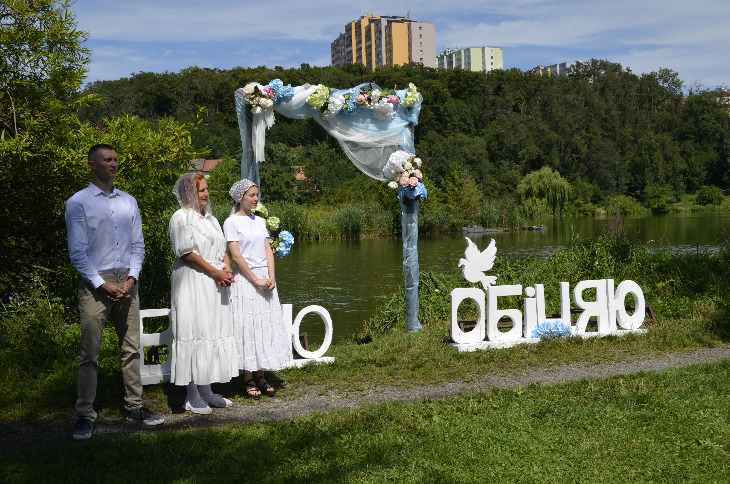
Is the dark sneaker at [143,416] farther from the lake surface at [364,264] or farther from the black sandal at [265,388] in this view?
the lake surface at [364,264]

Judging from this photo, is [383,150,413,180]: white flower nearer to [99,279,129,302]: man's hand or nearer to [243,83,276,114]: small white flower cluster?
[243,83,276,114]: small white flower cluster

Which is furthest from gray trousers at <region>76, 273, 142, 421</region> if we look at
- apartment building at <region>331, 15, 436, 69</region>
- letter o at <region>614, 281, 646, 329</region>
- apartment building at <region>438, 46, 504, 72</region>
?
apartment building at <region>438, 46, 504, 72</region>

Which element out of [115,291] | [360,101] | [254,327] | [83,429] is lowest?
[83,429]

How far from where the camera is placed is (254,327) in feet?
17.3

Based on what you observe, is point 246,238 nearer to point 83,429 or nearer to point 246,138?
point 83,429

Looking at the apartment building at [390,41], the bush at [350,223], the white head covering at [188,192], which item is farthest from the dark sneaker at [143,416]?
the apartment building at [390,41]

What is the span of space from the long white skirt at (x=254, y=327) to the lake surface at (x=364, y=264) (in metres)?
4.60

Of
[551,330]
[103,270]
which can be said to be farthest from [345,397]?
[551,330]

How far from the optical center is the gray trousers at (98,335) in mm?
4387

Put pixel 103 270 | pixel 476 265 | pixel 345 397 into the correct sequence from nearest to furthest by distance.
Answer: pixel 103 270 < pixel 345 397 < pixel 476 265

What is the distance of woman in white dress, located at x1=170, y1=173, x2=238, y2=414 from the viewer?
15.7 feet

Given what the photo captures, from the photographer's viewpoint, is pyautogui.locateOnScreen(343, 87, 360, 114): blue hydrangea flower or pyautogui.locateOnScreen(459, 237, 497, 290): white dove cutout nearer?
pyautogui.locateOnScreen(459, 237, 497, 290): white dove cutout

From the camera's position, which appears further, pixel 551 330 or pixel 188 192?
pixel 551 330

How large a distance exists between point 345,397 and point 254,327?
881 millimetres
